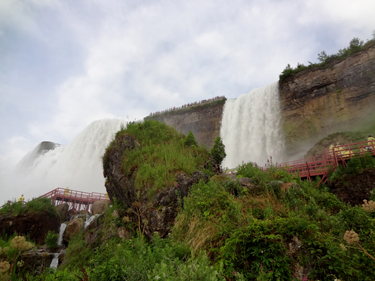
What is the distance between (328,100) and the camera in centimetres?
2373

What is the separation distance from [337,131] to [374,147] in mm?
13051

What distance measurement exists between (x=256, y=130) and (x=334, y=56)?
38.1 feet

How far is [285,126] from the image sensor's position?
85.5 feet

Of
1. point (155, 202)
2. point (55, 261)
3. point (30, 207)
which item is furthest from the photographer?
point (30, 207)

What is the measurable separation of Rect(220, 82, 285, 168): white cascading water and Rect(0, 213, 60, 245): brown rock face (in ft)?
62.9

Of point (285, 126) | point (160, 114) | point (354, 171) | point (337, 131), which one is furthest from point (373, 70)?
point (160, 114)

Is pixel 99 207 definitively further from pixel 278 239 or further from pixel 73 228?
pixel 278 239

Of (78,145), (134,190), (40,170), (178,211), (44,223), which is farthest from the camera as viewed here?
(40,170)

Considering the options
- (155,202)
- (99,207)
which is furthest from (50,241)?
(155,202)

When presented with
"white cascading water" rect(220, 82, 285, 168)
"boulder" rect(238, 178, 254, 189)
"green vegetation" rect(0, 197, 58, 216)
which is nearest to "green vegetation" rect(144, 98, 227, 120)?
"white cascading water" rect(220, 82, 285, 168)

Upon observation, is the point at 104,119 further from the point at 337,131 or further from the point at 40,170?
the point at 337,131

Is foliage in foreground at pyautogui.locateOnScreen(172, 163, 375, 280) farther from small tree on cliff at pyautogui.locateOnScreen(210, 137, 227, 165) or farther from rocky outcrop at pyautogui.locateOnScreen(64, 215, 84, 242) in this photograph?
rocky outcrop at pyautogui.locateOnScreen(64, 215, 84, 242)

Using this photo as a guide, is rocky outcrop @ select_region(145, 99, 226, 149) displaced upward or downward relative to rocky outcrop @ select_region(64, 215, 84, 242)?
upward

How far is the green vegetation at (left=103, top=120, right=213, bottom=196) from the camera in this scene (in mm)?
7578
